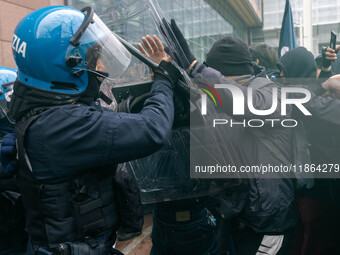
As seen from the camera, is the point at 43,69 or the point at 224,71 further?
the point at 224,71

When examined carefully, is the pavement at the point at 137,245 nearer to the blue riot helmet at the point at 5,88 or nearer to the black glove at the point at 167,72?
the blue riot helmet at the point at 5,88

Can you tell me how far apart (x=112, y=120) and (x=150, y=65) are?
0.37 metres

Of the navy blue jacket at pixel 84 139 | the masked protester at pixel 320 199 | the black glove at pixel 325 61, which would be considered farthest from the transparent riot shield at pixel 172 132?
the black glove at pixel 325 61

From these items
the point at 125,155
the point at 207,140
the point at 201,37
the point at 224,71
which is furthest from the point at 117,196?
the point at 201,37

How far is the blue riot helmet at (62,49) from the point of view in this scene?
134cm

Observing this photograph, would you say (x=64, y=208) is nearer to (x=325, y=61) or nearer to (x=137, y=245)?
(x=137, y=245)

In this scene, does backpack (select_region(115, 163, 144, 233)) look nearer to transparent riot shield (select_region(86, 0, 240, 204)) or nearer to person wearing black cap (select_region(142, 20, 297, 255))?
transparent riot shield (select_region(86, 0, 240, 204))

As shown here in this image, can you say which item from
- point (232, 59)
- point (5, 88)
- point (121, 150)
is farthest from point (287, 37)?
point (121, 150)

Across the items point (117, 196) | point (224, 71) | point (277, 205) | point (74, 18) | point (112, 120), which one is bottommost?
point (277, 205)

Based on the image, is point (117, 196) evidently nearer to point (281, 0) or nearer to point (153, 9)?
point (153, 9)

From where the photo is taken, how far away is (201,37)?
12227 millimetres

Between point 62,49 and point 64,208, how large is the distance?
0.71 meters

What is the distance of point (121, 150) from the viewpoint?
1244mm

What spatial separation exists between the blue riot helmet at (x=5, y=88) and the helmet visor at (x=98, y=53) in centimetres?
90
